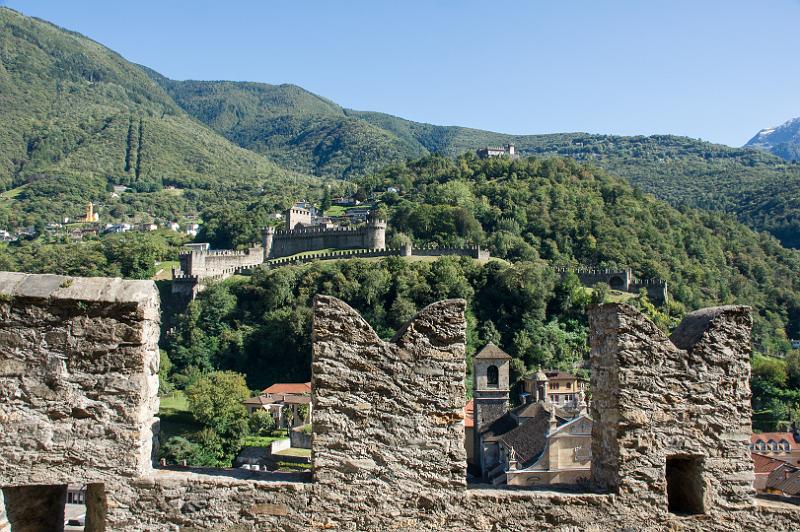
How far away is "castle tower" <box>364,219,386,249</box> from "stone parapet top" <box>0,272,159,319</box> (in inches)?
3355

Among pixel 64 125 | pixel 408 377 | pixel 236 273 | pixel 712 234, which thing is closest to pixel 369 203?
pixel 236 273

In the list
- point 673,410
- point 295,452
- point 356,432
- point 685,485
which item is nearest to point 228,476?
point 356,432

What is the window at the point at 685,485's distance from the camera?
21.4 feet

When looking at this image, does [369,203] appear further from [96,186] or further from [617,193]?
[96,186]

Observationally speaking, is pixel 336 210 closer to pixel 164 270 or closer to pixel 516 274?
pixel 164 270

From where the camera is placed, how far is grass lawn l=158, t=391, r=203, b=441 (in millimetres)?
47866

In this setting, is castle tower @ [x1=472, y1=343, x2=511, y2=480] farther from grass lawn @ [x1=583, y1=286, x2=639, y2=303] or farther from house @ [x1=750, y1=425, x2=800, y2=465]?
grass lawn @ [x1=583, y1=286, x2=639, y2=303]

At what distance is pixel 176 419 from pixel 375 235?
45.8 metres

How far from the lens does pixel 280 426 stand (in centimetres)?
5056

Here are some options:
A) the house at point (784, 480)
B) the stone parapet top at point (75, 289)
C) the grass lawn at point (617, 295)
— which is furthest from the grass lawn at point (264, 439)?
the stone parapet top at point (75, 289)

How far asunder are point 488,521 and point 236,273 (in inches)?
3390

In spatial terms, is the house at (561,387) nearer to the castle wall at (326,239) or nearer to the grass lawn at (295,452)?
the grass lawn at (295,452)

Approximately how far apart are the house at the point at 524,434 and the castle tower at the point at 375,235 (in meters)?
42.5

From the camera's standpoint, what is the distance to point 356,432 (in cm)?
619
